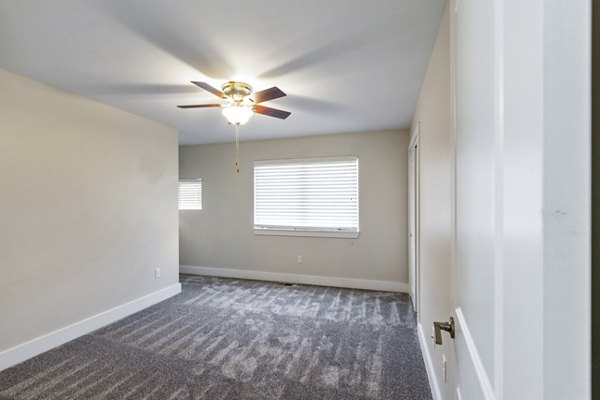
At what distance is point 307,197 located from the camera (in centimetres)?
452

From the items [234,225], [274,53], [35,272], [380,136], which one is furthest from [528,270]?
[234,225]

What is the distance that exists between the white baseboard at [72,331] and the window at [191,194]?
68.5 inches

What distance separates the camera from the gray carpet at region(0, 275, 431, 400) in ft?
6.56

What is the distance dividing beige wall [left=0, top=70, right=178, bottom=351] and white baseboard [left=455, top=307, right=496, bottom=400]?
318 centimetres

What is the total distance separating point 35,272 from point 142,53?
6.95ft

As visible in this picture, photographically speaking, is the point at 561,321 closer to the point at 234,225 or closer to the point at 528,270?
the point at 528,270

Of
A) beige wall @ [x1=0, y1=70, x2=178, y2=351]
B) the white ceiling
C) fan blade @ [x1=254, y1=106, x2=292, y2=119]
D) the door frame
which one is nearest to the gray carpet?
the door frame

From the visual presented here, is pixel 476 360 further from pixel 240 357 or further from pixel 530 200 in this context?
pixel 240 357

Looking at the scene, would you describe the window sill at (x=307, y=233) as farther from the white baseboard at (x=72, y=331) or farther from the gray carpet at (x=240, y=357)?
the white baseboard at (x=72, y=331)

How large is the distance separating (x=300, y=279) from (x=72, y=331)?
2.84 m

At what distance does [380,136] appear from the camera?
4148 millimetres

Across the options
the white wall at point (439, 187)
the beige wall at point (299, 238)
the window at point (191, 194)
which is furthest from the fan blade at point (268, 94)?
the window at point (191, 194)

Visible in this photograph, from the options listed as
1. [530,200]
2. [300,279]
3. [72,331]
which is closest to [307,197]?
[300,279]

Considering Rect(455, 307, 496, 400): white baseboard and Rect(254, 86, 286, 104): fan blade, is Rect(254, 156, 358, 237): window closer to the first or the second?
Rect(254, 86, 286, 104): fan blade
